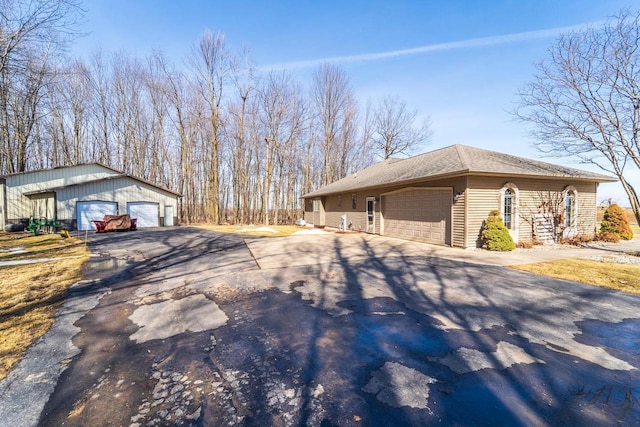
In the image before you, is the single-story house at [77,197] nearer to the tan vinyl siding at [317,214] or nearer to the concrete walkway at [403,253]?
the tan vinyl siding at [317,214]

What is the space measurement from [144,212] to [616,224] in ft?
89.7

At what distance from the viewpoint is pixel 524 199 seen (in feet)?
36.0

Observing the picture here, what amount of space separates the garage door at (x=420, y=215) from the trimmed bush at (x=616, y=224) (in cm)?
847

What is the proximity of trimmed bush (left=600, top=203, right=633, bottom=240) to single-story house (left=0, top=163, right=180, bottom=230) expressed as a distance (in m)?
26.6

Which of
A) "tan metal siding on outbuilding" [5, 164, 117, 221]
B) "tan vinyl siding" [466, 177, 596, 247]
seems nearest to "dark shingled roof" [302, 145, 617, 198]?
"tan vinyl siding" [466, 177, 596, 247]

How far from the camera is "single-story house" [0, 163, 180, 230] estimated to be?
56.4 ft

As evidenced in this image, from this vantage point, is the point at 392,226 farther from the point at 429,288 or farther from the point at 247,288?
the point at 247,288

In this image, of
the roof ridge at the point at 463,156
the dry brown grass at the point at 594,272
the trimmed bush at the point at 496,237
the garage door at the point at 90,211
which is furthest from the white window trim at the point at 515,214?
the garage door at the point at 90,211

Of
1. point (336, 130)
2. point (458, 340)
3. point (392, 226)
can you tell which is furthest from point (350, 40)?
point (458, 340)

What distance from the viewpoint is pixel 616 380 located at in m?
2.60

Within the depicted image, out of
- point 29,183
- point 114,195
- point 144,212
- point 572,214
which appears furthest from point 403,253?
point 29,183

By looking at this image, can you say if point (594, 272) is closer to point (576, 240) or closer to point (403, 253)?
point (403, 253)

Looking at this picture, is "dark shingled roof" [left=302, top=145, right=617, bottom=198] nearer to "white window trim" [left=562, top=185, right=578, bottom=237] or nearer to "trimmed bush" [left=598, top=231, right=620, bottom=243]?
"white window trim" [left=562, top=185, right=578, bottom=237]

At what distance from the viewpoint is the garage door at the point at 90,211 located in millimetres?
17578
